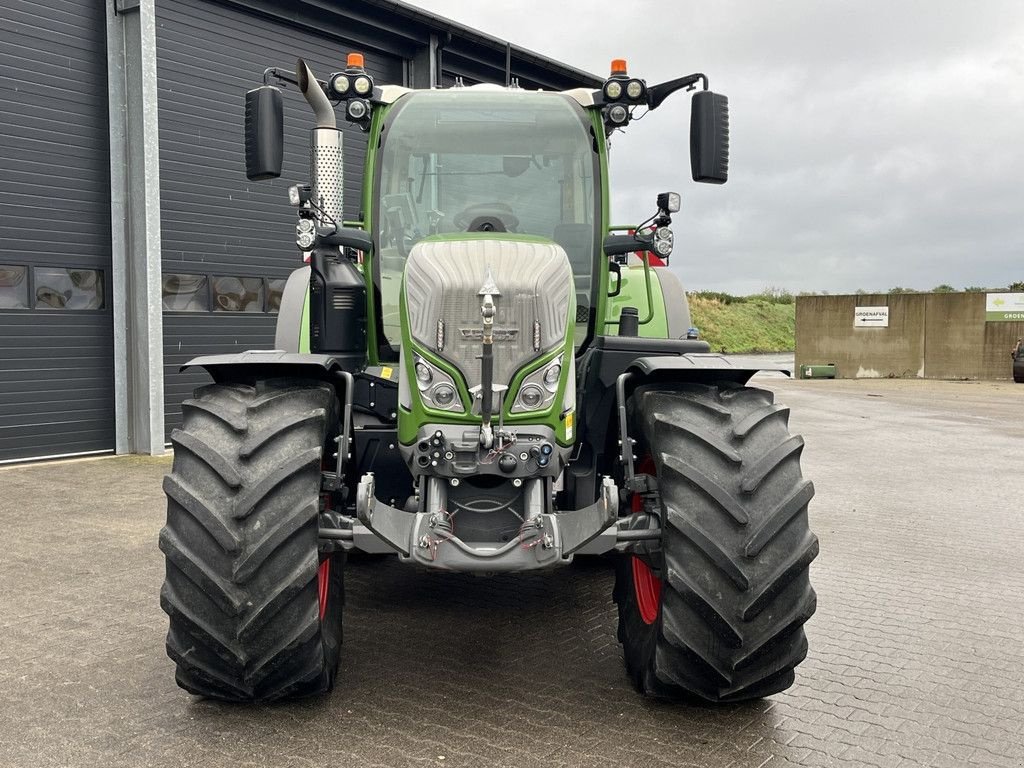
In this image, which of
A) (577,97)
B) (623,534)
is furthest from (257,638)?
(577,97)

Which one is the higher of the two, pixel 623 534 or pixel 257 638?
pixel 623 534

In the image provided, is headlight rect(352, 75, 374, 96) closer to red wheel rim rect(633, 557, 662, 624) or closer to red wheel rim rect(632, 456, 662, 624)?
red wheel rim rect(632, 456, 662, 624)

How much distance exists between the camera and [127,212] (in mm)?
11820

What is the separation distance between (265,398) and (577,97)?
7.71 ft

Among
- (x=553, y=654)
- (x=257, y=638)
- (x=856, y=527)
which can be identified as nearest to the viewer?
(x=257, y=638)

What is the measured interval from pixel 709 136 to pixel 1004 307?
26805 mm

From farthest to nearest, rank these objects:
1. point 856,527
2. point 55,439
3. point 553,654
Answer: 1. point 55,439
2. point 856,527
3. point 553,654

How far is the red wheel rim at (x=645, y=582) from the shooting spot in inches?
162

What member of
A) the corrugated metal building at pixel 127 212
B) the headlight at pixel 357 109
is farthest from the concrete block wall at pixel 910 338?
the headlight at pixel 357 109

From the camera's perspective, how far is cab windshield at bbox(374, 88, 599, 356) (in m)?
4.87

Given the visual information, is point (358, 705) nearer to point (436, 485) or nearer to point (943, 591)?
point (436, 485)

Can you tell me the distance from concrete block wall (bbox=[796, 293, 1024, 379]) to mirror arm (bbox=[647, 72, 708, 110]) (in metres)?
26.4

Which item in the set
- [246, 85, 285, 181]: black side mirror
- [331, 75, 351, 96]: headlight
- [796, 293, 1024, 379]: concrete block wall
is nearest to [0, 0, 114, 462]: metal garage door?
[331, 75, 351, 96]: headlight

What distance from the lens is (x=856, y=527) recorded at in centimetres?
797
